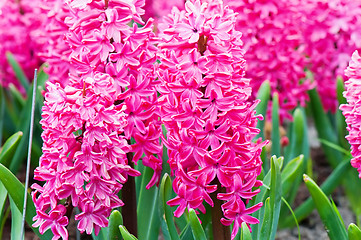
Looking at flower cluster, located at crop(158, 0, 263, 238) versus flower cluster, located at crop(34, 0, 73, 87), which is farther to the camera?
flower cluster, located at crop(34, 0, 73, 87)

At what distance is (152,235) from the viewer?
1.84 meters

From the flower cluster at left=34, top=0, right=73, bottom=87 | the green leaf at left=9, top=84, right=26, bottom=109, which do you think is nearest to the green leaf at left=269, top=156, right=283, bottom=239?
the flower cluster at left=34, top=0, right=73, bottom=87

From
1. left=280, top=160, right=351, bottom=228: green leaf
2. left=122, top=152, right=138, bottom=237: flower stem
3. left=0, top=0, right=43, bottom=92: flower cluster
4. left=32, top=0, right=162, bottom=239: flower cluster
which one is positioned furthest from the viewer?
left=0, top=0, right=43, bottom=92: flower cluster

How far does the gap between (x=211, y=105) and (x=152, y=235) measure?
22.9 inches

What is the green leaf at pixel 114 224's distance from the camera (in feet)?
4.92

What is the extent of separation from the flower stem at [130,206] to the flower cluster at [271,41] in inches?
37.5

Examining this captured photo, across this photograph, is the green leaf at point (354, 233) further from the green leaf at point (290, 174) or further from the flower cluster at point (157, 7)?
the flower cluster at point (157, 7)

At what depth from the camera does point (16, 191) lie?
1.66 metres

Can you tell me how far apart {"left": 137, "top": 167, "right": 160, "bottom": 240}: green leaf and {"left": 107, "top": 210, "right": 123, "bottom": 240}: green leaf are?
0.29m

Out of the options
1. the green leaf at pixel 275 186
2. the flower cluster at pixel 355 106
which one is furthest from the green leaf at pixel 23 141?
the flower cluster at pixel 355 106

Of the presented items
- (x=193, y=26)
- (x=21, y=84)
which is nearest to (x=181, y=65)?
(x=193, y=26)

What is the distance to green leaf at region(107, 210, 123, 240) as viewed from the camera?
4.92 ft

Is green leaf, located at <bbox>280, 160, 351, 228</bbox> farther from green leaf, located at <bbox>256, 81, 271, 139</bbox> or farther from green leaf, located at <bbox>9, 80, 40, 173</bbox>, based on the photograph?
green leaf, located at <bbox>9, 80, 40, 173</bbox>

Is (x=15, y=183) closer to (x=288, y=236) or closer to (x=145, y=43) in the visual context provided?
(x=145, y=43)
